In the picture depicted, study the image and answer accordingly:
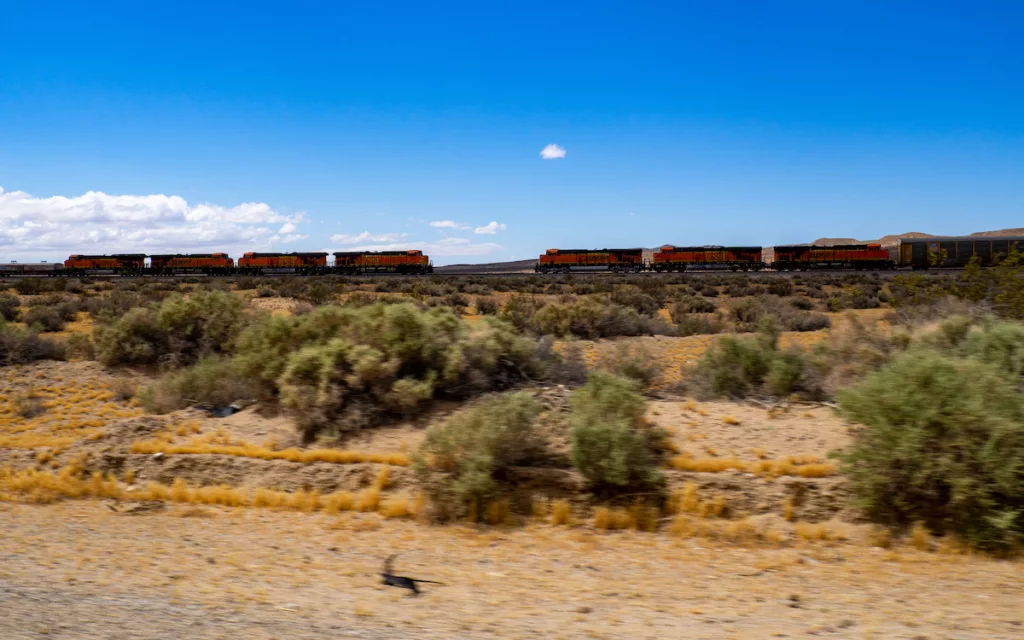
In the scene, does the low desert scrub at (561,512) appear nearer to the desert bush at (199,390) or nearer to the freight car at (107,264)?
the desert bush at (199,390)

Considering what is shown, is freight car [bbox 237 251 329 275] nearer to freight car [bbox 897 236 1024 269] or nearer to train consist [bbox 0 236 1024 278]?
train consist [bbox 0 236 1024 278]

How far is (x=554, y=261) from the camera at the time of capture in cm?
7506

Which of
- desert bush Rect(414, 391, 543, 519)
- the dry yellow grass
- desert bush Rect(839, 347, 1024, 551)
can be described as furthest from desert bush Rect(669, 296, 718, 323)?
desert bush Rect(839, 347, 1024, 551)

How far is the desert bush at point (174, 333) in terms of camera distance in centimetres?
1716

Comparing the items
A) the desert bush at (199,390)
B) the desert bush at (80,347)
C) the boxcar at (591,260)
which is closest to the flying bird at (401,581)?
the desert bush at (199,390)

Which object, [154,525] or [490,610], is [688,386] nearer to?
[490,610]

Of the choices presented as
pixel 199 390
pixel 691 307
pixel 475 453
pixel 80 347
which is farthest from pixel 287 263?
pixel 475 453

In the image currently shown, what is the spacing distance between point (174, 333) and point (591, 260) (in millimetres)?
59535

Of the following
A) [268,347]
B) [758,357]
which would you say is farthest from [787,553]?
[268,347]

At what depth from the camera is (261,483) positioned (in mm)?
8859

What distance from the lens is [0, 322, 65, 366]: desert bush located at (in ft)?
57.1

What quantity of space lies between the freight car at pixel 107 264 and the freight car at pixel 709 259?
60510 millimetres

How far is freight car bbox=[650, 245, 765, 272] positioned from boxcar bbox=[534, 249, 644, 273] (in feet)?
7.84

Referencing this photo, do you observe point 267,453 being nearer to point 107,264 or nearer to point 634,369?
point 634,369
